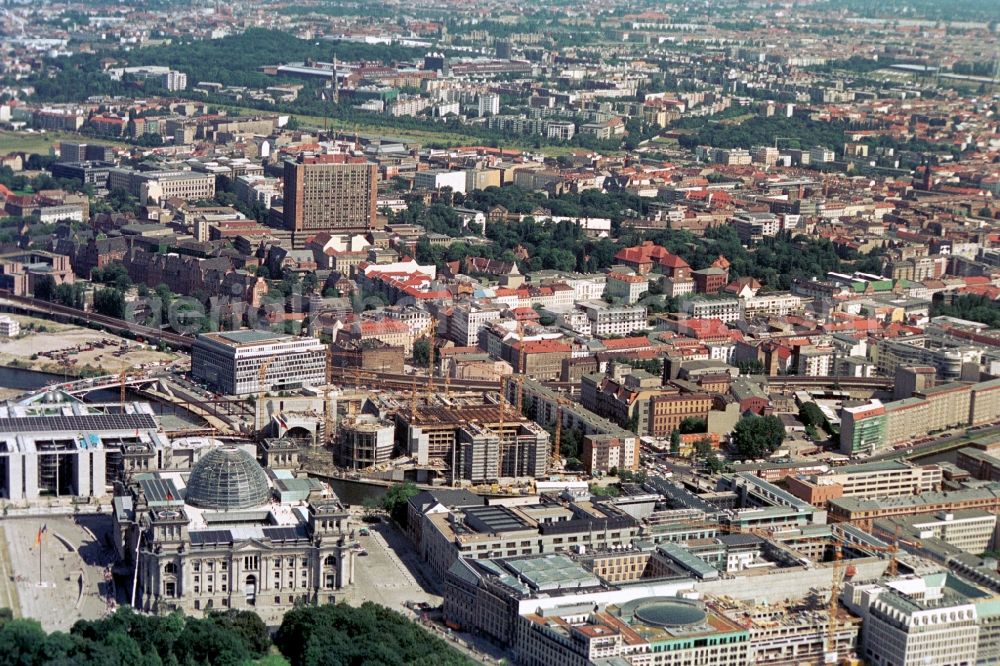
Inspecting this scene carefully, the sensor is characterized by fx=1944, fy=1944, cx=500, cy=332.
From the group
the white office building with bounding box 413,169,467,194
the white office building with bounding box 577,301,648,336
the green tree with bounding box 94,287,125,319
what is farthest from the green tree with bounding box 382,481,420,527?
the white office building with bounding box 413,169,467,194

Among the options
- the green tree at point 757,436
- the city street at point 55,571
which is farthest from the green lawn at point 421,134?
the city street at point 55,571

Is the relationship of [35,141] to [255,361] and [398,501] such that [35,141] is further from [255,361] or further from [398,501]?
[398,501]

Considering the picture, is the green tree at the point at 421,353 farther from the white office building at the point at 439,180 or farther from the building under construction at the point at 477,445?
the white office building at the point at 439,180

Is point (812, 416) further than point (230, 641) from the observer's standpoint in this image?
Yes

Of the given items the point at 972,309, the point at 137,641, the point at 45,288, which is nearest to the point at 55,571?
the point at 137,641

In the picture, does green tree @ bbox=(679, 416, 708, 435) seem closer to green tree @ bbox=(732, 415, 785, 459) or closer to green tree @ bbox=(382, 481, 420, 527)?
green tree @ bbox=(732, 415, 785, 459)
